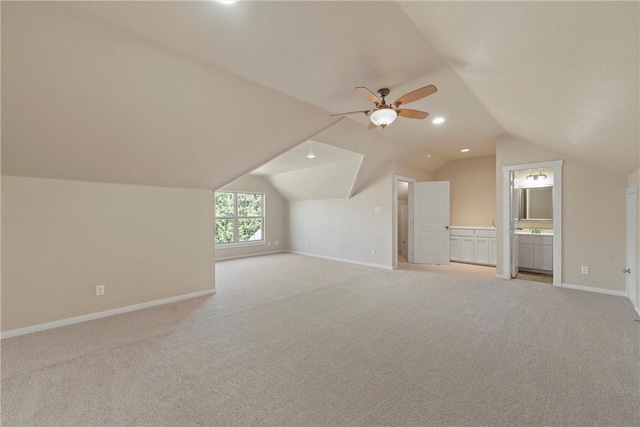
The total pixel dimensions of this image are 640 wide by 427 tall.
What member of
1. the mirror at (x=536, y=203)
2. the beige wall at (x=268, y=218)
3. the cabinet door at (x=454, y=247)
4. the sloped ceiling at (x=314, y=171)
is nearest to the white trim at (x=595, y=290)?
the mirror at (x=536, y=203)

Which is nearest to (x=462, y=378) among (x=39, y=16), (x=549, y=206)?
(x=39, y=16)

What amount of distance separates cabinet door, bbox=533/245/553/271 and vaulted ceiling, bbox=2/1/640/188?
2220 millimetres

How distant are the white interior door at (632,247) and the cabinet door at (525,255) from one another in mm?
→ 1711

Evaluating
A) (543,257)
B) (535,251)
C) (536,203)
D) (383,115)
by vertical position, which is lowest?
(543,257)

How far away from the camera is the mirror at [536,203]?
5801 millimetres

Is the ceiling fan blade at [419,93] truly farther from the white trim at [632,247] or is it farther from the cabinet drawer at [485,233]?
the cabinet drawer at [485,233]

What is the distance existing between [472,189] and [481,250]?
1672 mm

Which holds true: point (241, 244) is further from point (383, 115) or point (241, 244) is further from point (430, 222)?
point (383, 115)

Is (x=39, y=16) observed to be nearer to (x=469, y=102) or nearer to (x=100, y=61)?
(x=100, y=61)

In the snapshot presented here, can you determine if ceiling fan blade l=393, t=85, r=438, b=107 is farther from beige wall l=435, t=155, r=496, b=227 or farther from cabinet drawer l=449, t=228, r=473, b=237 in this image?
beige wall l=435, t=155, r=496, b=227

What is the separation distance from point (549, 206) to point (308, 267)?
5.42 m

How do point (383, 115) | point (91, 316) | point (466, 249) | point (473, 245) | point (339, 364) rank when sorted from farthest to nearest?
1. point (466, 249)
2. point (473, 245)
3. point (91, 316)
4. point (383, 115)
5. point (339, 364)

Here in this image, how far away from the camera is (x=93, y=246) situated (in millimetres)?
3307


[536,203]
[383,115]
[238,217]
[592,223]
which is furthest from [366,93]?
[238,217]
